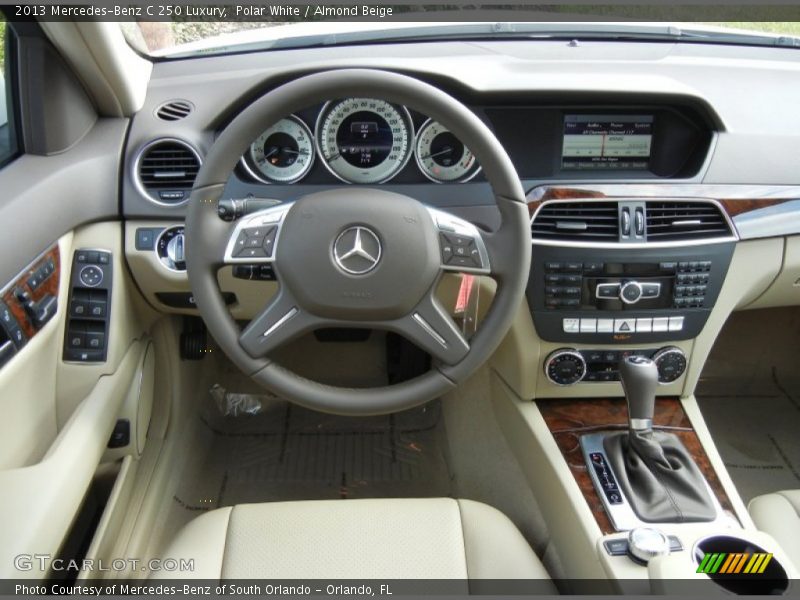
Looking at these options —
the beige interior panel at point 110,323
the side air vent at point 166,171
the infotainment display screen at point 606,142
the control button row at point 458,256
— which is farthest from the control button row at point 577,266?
the beige interior panel at point 110,323

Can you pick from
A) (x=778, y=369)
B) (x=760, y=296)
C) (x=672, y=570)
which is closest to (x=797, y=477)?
(x=778, y=369)

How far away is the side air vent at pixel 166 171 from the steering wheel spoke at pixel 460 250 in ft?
1.95

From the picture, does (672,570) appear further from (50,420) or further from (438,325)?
(50,420)

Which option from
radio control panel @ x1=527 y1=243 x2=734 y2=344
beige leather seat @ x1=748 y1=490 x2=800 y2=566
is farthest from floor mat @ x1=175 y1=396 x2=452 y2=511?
beige leather seat @ x1=748 y1=490 x2=800 y2=566

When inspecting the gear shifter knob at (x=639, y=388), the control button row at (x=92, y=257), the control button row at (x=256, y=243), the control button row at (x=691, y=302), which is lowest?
the gear shifter knob at (x=639, y=388)

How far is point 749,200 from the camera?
1487 millimetres

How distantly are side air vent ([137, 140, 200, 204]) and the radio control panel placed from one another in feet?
2.46

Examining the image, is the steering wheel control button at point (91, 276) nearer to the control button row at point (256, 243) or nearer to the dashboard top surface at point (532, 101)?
the dashboard top surface at point (532, 101)

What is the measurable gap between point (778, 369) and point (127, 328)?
205 centimetres

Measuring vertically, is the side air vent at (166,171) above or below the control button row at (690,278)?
above

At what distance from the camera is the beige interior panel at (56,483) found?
1119 millimetres

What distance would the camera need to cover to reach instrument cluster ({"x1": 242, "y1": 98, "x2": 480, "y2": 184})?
1.43 m

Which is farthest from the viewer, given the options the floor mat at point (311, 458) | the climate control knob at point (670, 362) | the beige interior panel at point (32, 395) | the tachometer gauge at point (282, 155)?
the floor mat at point (311, 458)

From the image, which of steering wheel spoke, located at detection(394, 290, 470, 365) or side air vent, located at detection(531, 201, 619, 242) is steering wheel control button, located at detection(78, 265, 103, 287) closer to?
steering wheel spoke, located at detection(394, 290, 470, 365)
